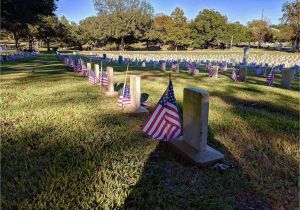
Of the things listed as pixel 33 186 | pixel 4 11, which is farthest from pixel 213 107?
pixel 4 11

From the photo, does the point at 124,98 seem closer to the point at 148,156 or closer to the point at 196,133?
the point at 148,156

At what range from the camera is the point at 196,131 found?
424cm

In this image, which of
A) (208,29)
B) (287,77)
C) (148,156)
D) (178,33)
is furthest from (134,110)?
(208,29)

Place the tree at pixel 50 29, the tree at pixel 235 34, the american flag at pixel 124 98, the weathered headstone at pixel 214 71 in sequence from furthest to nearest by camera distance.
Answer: the tree at pixel 235 34 → the tree at pixel 50 29 → the weathered headstone at pixel 214 71 → the american flag at pixel 124 98

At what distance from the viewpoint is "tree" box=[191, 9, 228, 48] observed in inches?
2479

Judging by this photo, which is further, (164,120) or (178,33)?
(178,33)

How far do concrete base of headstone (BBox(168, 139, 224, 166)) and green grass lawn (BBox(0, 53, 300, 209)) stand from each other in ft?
0.37

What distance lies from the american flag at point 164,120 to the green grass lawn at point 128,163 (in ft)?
1.29

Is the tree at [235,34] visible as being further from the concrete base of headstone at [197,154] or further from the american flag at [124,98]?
the concrete base of headstone at [197,154]

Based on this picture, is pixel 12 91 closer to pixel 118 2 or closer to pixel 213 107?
pixel 213 107

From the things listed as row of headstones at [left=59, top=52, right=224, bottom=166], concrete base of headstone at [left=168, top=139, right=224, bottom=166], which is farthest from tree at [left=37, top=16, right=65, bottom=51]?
concrete base of headstone at [left=168, top=139, right=224, bottom=166]

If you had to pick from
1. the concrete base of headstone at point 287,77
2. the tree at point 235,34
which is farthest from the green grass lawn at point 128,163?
the tree at point 235,34

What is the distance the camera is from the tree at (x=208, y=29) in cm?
6297

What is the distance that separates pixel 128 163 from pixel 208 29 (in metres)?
64.3
